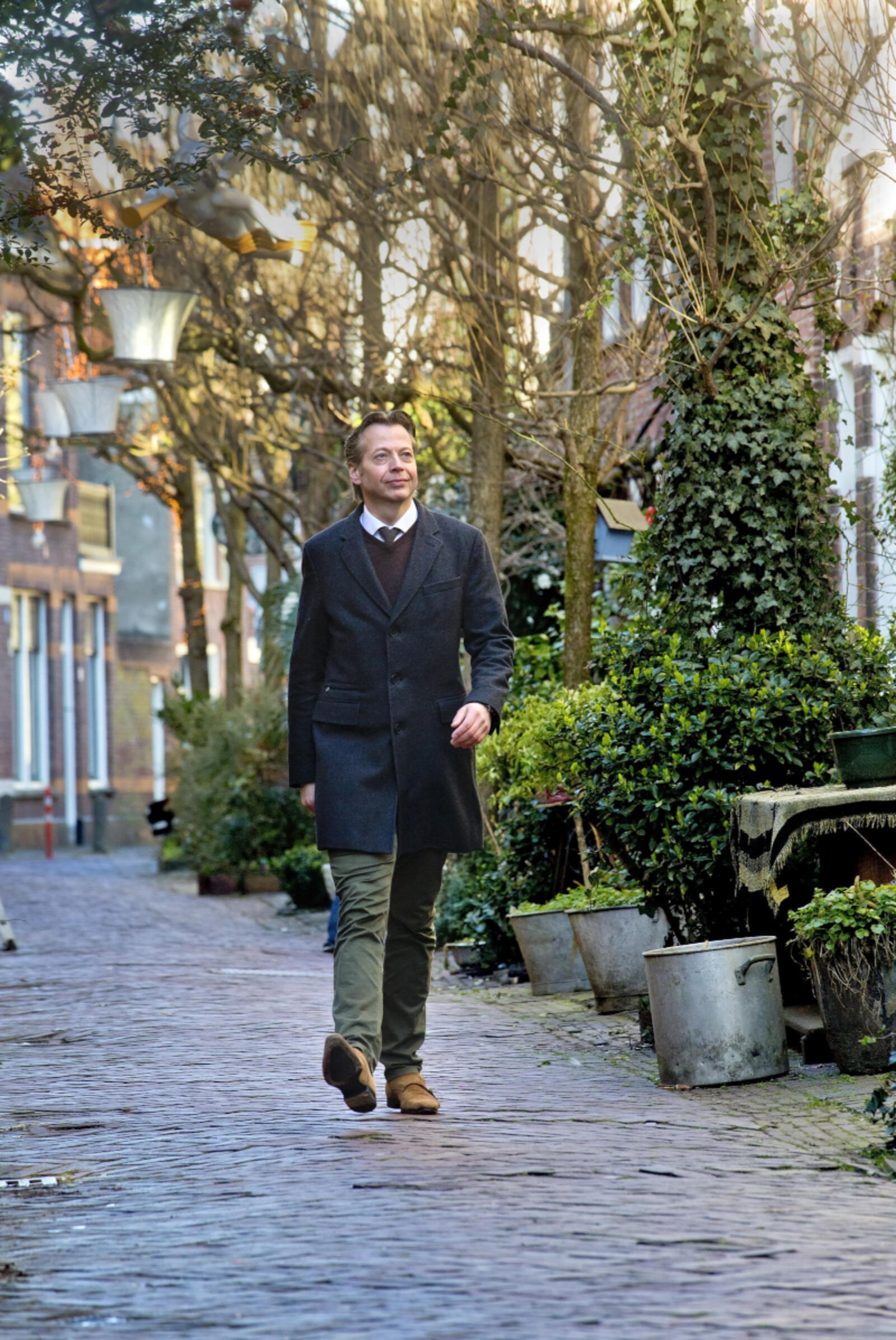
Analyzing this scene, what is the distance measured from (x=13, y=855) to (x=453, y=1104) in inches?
1115

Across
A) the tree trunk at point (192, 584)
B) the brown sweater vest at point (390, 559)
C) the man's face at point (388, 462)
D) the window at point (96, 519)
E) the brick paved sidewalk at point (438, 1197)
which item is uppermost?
the window at point (96, 519)

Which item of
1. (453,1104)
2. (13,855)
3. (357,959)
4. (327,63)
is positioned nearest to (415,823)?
(357,959)

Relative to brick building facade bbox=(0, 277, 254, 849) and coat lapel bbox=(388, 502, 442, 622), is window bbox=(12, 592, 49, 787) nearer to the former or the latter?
brick building facade bbox=(0, 277, 254, 849)

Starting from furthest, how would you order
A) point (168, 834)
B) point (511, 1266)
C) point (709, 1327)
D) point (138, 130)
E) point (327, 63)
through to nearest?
point (168, 834) → point (327, 63) → point (138, 130) → point (511, 1266) → point (709, 1327)

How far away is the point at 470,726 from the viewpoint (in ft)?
19.5

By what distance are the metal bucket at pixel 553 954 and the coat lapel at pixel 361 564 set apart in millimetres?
4659

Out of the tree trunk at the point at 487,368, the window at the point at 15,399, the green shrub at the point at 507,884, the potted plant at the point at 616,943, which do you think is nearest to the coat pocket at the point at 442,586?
the potted plant at the point at 616,943

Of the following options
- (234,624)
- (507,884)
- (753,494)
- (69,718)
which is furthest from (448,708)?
(69,718)

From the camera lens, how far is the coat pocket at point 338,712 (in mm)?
6148

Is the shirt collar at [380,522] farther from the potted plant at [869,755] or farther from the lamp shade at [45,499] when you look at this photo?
the lamp shade at [45,499]

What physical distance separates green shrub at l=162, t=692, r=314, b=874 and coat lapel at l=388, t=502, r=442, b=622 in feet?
49.5

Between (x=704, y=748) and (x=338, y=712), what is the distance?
230cm

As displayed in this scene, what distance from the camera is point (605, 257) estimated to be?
12164 mm

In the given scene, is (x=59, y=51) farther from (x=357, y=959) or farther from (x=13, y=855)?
(x=13, y=855)
